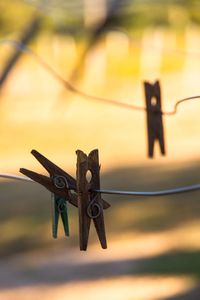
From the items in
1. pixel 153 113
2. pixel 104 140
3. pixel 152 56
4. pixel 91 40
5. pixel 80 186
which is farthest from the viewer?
pixel 152 56

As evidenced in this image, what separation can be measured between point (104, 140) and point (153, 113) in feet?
12.5

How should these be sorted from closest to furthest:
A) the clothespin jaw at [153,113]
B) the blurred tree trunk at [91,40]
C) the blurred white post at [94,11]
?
the clothespin jaw at [153,113]
the blurred tree trunk at [91,40]
the blurred white post at [94,11]

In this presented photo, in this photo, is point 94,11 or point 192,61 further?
point 192,61

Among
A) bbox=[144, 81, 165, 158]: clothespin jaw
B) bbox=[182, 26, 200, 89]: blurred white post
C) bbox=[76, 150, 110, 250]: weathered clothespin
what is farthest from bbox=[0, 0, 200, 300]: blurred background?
bbox=[76, 150, 110, 250]: weathered clothespin

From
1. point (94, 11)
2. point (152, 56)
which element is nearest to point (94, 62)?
point (152, 56)

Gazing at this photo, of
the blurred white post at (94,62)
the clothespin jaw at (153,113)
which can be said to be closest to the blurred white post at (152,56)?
the blurred white post at (94,62)

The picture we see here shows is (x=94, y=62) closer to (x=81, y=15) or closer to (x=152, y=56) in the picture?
(x=152, y=56)

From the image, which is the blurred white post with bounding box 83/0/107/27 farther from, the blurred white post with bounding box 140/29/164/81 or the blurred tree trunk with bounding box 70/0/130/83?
the blurred white post with bounding box 140/29/164/81

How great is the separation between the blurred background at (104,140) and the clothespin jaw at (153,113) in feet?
3.39

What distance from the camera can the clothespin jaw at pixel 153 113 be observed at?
159cm

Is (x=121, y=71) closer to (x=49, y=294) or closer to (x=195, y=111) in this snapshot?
(x=195, y=111)

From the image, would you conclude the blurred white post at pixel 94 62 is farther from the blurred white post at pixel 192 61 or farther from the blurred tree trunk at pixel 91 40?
the blurred white post at pixel 192 61

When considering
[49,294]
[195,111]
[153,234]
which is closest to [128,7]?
[195,111]

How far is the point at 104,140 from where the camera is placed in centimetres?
539
